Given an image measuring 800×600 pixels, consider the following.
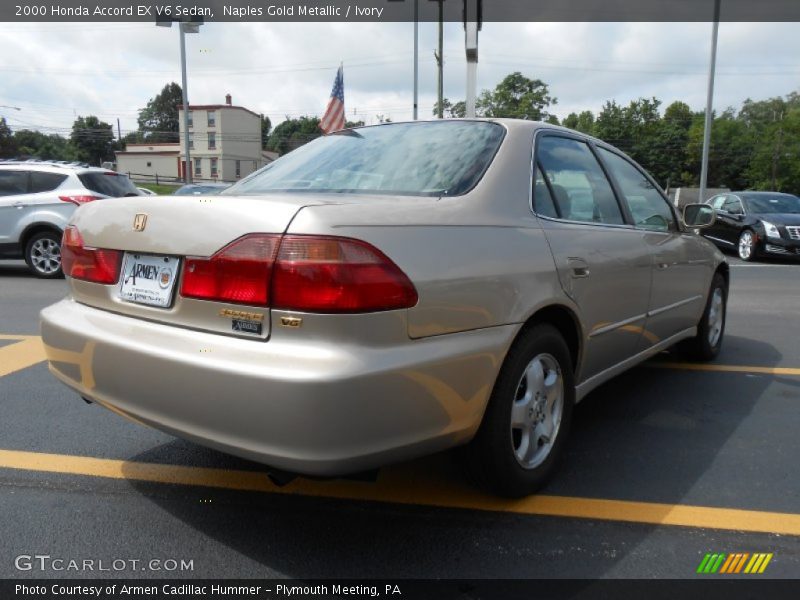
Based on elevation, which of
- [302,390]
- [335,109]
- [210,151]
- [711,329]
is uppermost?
[210,151]

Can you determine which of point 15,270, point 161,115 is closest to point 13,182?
point 15,270

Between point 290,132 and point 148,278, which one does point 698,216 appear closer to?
point 148,278

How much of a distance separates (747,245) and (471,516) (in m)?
12.5

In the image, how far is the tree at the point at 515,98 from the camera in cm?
5869

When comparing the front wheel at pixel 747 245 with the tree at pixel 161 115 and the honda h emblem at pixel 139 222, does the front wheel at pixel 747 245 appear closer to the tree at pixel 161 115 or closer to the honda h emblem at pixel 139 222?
the honda h emblem at pixel 139 222

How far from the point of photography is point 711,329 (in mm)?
4789

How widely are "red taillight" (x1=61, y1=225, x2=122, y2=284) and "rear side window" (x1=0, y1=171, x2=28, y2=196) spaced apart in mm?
8272

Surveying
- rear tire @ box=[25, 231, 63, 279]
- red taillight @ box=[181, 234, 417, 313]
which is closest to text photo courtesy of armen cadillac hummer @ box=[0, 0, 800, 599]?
red taillight @ box=[181, 234, 417, 313]

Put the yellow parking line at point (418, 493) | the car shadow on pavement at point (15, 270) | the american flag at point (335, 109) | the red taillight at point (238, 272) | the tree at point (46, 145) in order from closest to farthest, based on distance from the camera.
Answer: the red taillight at point (238, 272) < the yellow parking line at point (418, 493) < the car shadow on pavement at point (15, 270) < the american flag at point (335, 109) < the tree at point (46, 145)

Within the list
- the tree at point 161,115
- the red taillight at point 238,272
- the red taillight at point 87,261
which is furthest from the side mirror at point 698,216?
the tree at point 161,115

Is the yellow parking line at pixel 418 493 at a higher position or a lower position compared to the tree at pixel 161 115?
lower

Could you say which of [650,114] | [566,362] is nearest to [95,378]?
[566,362]

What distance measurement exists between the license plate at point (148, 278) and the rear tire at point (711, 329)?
3800mm

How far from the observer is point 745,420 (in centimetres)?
357
